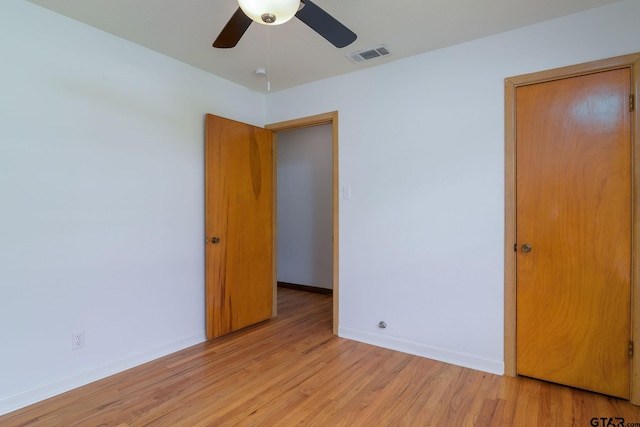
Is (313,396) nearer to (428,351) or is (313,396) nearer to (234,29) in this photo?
(428,351)

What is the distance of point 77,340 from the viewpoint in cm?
234

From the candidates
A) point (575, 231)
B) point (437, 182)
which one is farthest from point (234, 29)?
point (575, 231)

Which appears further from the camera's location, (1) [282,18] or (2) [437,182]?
(2) [437,182]

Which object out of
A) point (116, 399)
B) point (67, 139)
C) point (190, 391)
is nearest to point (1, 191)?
point (67, 139)

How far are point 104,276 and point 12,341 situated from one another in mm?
596

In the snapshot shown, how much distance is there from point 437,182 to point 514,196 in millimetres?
553

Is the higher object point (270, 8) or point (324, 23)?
point (324, 23)

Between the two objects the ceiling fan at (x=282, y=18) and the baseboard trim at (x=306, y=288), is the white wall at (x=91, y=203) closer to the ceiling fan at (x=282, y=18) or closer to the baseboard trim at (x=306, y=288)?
the ceiling fan at (x=282, y=18)

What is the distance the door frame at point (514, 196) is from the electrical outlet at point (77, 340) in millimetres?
2980

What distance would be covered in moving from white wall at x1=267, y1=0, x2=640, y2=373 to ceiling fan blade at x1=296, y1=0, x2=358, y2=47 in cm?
128

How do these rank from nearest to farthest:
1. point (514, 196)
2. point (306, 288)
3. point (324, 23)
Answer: point (324, 23) → point (514, 196) → point (306, 288)

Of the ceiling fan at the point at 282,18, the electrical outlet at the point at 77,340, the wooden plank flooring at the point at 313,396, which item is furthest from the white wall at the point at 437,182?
the electrical outlet at the point at 77,340


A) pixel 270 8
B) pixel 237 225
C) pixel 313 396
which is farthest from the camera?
pixel 237 225

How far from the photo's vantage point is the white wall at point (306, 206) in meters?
4.90
